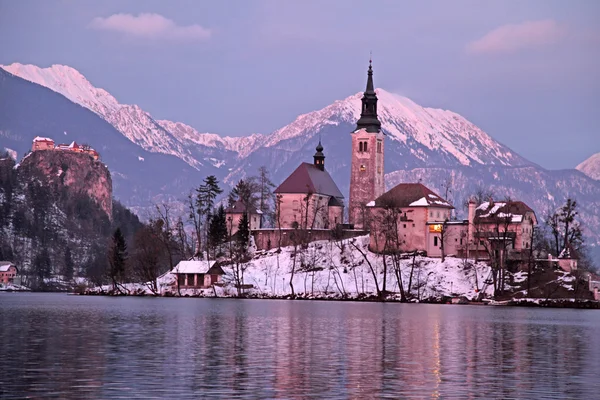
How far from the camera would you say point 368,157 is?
187375 mm

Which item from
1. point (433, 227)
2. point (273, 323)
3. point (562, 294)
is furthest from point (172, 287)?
point (273, 323)

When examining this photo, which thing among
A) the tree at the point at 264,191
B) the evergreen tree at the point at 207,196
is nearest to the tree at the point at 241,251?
the evergreen tree at the point at 207,196

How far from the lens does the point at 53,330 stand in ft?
218

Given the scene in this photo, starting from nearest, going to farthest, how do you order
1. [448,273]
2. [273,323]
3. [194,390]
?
[194,390], [273,323], [448,273]

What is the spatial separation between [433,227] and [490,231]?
9.62 m

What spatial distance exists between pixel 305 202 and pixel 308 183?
3.27 m

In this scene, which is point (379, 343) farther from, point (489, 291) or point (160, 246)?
point (160, 246)

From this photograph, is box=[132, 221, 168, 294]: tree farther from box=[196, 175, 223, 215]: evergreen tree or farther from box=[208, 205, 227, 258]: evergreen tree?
box=[196, 175, 223, 215]: evergreen tree

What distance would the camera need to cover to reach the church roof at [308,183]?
17975 centimetres

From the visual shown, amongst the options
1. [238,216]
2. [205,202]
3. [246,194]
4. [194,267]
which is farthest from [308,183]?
[194,267]

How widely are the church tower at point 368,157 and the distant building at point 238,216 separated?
1584 centimetres

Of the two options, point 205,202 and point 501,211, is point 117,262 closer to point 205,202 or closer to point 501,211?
point 205,202

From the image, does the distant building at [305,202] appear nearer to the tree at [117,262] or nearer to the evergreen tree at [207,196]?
the evergreen tree at [207,196]

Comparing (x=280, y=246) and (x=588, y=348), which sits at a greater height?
(x=280, y=246)
